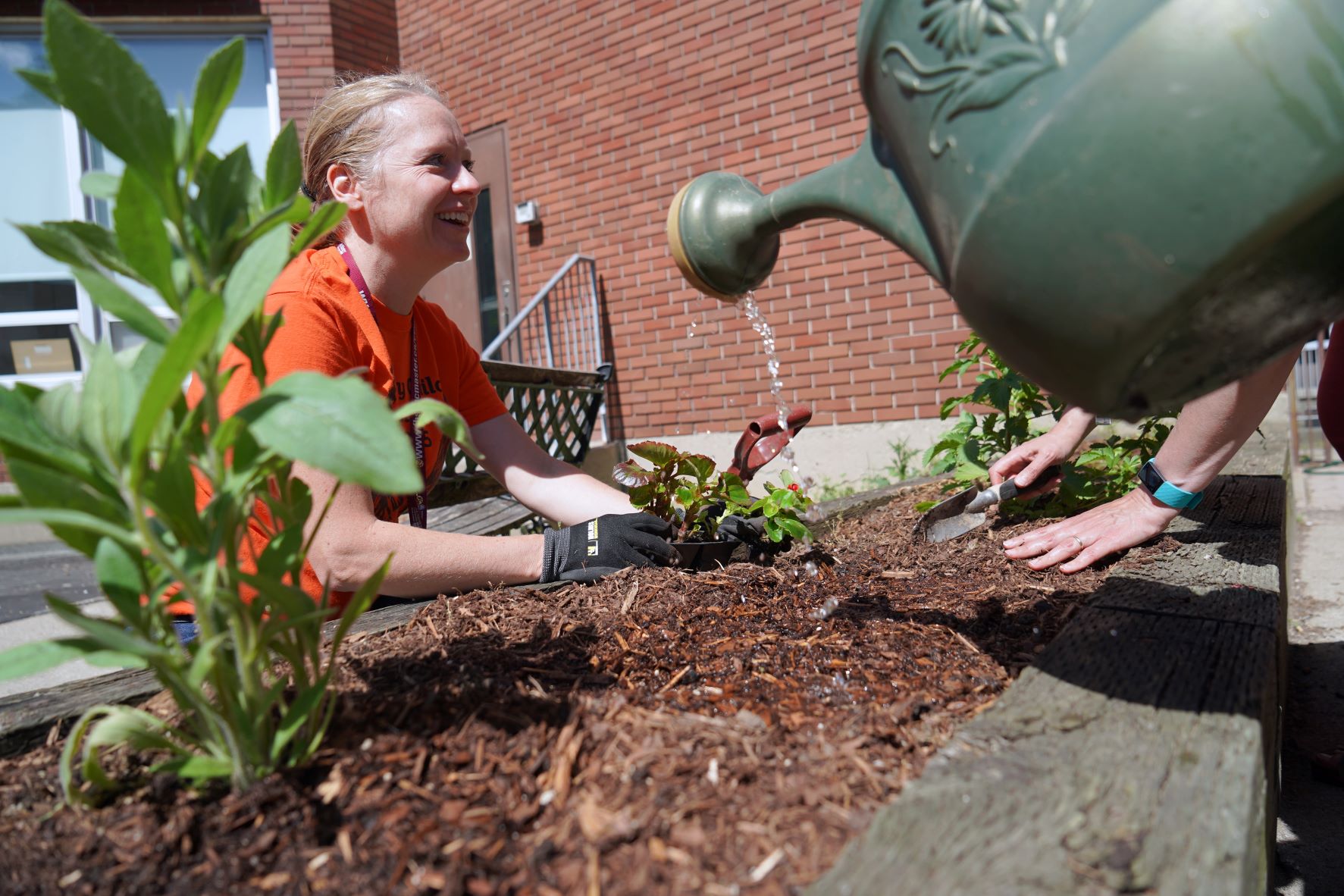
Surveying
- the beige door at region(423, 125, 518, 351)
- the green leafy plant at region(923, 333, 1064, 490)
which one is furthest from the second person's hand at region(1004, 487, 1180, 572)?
the beige door at region(423, 125, 518, 351)

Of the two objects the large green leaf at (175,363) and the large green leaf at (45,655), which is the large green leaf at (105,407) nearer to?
the large green leaf at (175,363)

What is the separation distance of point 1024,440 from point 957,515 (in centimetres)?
43

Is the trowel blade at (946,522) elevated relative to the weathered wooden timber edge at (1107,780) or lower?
lower

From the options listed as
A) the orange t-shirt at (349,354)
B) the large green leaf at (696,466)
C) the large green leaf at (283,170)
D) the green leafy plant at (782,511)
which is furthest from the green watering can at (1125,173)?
the large green leaf at (696,466)

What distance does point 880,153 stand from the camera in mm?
1021

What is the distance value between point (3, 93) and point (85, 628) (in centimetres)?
940

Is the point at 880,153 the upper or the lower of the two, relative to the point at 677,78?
lower

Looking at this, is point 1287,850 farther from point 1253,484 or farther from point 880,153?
point 880,153

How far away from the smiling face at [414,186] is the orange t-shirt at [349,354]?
0.14 meters

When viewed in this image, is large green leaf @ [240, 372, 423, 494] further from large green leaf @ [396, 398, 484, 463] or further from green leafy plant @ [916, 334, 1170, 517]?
green leafy plant @ [916, 334, 1170, 517]

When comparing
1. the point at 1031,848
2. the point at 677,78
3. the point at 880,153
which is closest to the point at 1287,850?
the point at 1031,848

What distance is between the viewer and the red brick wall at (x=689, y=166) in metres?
6.27

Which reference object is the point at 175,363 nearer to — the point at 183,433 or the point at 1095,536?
the point at 183,433

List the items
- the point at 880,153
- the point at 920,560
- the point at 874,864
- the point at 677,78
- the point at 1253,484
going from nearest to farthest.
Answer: the point at 874,864
the point at 880,153
the point at 920,560
the point at 1253,484
the point at 677,78
